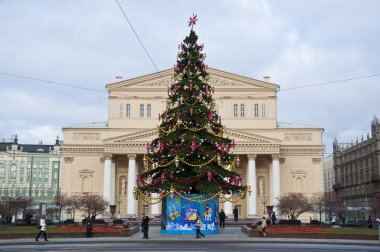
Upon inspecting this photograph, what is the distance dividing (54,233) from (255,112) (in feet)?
167

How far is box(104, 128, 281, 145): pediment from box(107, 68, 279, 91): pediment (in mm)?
9212

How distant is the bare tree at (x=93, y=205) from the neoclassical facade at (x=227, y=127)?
7.24m

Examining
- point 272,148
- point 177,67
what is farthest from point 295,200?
point 177,67

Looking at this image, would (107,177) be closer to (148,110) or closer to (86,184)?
(86,184)

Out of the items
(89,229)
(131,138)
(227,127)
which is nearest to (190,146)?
(89,229)

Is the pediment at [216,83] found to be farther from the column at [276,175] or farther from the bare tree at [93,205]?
the bare tree at [93,205]

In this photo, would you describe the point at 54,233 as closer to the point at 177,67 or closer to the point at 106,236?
the point at 106,236

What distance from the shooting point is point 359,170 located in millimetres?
108062

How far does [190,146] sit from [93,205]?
35.4 meters

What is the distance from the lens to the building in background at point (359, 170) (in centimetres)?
9712

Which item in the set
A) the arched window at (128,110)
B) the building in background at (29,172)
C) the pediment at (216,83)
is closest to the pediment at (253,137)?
the pediment at (216,83)

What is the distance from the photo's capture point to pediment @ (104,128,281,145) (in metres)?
75.7

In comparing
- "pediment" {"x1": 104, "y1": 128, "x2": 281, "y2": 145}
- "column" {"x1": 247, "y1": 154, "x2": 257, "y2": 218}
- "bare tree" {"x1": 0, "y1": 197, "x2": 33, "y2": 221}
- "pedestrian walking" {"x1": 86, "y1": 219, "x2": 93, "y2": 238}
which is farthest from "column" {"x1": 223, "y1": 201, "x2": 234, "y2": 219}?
"pedestrian walking" {"x1": 86, "y1": 219, "x2": 93, "y2": 238}

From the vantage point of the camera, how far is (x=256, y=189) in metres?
80.0
